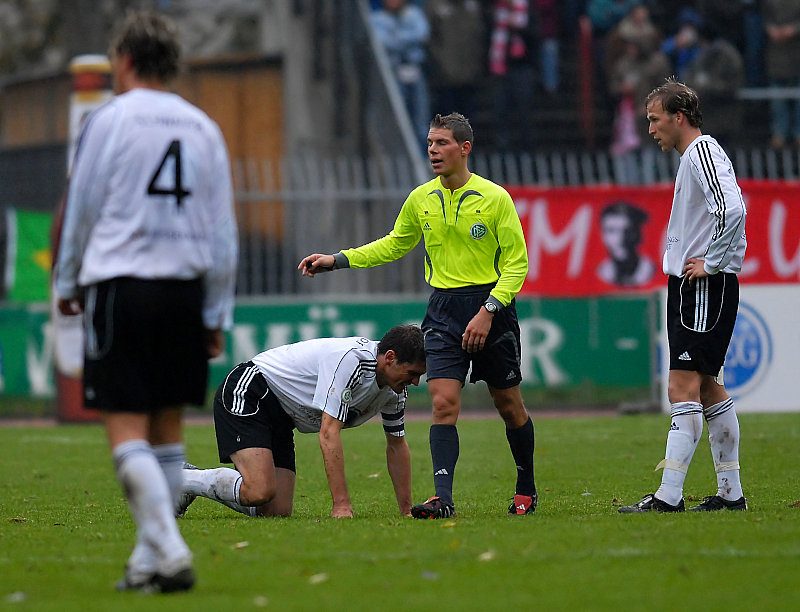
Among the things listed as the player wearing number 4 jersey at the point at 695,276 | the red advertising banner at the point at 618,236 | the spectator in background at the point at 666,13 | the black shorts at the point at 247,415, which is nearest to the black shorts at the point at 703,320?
the player wearing number 4 jersey at the point at 695,276

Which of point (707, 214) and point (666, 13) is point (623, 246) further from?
point (707, 214)

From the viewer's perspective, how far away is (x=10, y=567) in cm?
544

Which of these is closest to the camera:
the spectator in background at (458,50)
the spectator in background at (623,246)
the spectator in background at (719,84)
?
the spectator in background at (623,246)

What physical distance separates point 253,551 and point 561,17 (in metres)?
15.3

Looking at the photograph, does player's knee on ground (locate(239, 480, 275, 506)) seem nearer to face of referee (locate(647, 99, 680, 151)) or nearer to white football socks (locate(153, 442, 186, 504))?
white football socks (locate(153, 442, 186, 504))

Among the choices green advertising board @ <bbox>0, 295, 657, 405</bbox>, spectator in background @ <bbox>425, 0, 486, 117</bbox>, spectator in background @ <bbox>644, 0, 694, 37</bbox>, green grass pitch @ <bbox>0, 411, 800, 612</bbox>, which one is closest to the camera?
green grass pitch @ <bbox>0, 411, 800, 612</bbox>

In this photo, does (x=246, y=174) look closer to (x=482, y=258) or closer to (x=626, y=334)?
(x=626, y=334)

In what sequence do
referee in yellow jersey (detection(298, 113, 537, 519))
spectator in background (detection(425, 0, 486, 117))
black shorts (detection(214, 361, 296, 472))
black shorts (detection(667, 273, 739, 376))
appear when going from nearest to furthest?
black shorts (detection(667, 273, 739, 376)), referee in yellow jersey (detection(298, 113, 537, 519)), black shorts (detection(214, 361, 296, 472)), spectator in background (detection(425, 0, 486, 117))

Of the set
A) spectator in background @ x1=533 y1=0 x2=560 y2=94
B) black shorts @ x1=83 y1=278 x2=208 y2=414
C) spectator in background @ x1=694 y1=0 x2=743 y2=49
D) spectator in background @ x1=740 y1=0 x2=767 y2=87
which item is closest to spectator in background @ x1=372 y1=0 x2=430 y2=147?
spectator in background @ x1=533 y1=0 x2=560 y2=94

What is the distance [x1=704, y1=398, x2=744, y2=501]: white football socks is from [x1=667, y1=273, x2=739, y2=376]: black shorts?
1.06 feet

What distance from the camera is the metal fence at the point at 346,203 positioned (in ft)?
54.7

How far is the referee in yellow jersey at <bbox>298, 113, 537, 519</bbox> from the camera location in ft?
23.3

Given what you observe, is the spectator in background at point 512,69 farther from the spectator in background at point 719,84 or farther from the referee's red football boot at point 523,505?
the referee's red football boot at point 523,505

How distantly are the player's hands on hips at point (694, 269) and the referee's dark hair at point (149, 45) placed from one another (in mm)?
3079
